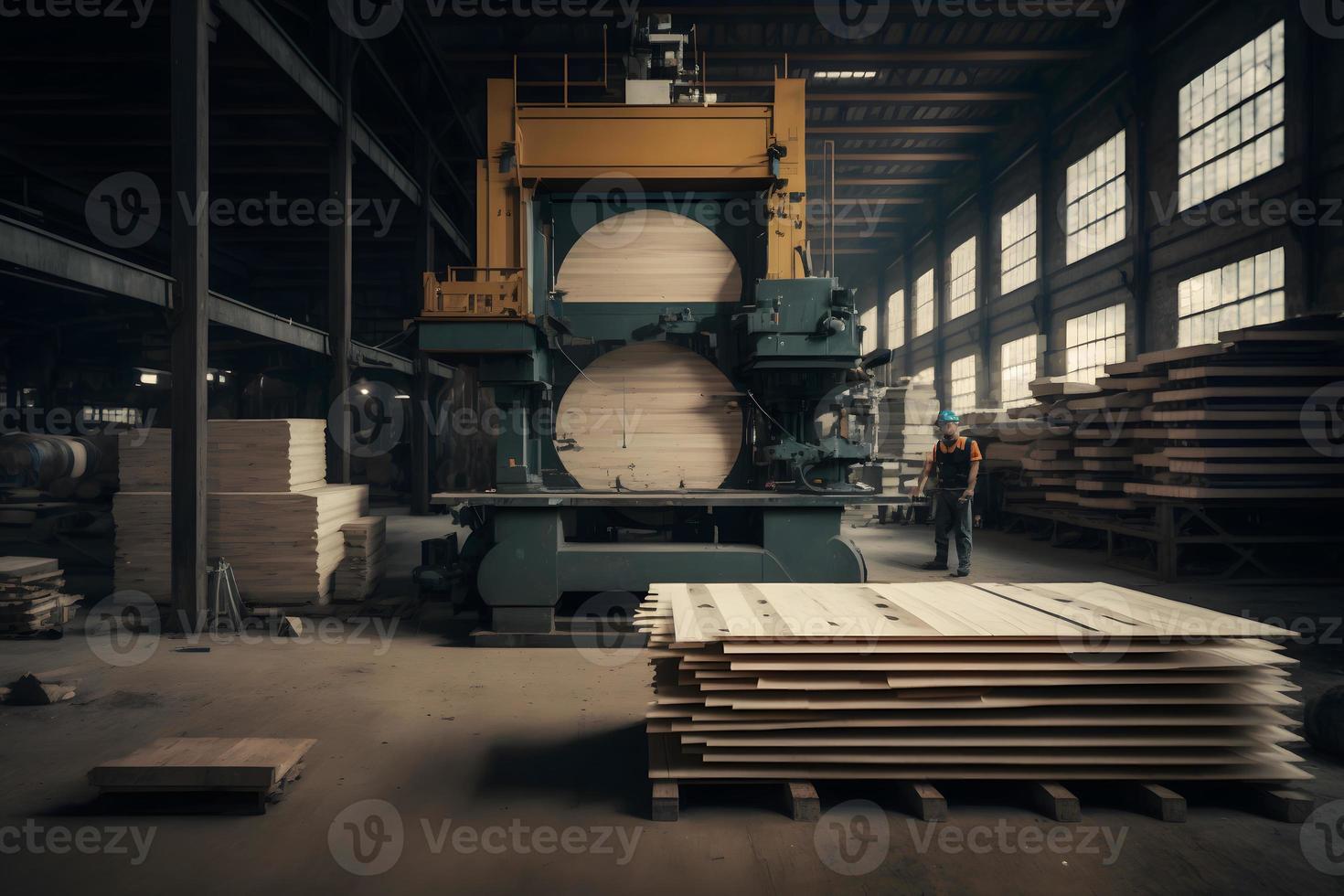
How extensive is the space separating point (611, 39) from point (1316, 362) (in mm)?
11627

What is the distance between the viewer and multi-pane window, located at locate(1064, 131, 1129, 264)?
12938 millimetres

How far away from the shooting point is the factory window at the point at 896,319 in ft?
82.5

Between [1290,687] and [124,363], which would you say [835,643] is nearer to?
[1290,687]

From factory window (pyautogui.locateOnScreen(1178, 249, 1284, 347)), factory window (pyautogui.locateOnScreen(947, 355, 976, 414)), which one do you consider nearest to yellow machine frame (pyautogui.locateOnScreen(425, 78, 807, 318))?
factory window (pyautogui.locateOnScreen(1178, 249, 1284, 347))

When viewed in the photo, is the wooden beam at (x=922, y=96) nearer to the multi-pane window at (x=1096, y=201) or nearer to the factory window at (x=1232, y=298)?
the multi-pane window at (x=1096, y=201)

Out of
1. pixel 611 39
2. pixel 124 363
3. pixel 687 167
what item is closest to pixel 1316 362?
pixel 687 167

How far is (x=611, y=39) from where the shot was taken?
41.1ft

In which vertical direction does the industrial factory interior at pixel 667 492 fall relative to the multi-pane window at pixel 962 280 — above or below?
below

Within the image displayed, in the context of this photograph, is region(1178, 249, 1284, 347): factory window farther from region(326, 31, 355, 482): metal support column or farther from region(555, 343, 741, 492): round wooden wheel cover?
region(326, 31, 355, 482): metal support column

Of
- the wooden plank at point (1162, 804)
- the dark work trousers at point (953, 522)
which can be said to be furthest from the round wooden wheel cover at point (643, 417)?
the wooden plank at point (1162, 804)

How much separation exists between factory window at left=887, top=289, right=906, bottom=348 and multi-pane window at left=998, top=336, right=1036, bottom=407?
7587mm

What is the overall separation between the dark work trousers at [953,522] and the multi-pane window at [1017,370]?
9.20 m

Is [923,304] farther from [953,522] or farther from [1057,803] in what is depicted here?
[1057,803]

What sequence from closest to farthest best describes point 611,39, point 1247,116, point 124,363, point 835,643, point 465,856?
point 465,856
point 835,643
point 1247,116
point 611,39
point 124,363
